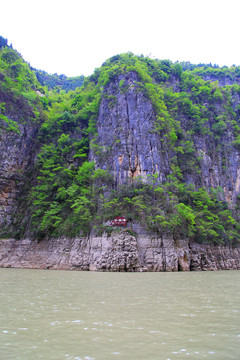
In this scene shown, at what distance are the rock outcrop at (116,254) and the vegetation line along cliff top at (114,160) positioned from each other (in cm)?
92

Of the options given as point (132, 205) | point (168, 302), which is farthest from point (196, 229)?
point (168, 302)

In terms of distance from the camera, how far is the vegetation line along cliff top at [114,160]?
22.7 meters

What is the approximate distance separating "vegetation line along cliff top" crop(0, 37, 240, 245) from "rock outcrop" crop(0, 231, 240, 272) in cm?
92

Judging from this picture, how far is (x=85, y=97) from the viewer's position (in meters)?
34.6

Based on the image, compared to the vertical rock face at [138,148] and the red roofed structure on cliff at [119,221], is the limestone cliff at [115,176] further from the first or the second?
Result: the red roofed structure on cliff at [119,221]

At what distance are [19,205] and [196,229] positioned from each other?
18358 mm

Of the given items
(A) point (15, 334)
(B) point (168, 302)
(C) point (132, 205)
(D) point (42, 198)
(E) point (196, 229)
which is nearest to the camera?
(A) point (15, 334)

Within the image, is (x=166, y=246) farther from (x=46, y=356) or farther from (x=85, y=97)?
(x=85, y=97)

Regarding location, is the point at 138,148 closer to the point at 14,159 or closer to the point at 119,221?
the point at 119,221

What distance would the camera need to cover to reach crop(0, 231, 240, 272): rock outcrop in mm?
A: 18953

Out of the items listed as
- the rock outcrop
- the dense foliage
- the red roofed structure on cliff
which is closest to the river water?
the rock outcrop

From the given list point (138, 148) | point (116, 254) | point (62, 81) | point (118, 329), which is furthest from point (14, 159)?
point (62, 81)

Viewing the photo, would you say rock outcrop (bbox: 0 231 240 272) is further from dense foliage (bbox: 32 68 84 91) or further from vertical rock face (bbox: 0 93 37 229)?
dense foliage (bbox: 32 68 84 91)

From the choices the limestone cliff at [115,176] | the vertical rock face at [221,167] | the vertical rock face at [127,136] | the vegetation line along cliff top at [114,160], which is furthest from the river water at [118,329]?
the vertical rock face at [221,167]
